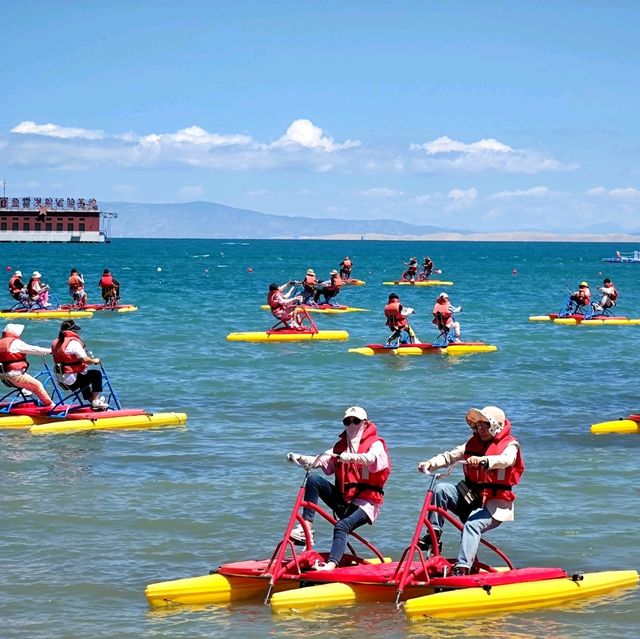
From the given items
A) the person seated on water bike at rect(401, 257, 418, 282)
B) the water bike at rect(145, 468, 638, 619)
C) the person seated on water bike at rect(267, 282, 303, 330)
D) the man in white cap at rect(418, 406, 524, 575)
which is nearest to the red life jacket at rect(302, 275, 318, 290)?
the person seated on water bike at rect(267, 282, 303, 330)

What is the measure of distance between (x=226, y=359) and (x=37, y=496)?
1868 cm

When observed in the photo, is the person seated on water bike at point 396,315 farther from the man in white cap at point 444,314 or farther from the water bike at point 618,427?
the water bike at point 618,427

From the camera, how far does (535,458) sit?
21156 mm

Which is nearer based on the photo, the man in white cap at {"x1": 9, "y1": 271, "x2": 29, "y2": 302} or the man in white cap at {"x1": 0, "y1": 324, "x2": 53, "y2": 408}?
the man in white cap at {"x1": 0, "y1": 324, "x2": 53, "y2": 408}

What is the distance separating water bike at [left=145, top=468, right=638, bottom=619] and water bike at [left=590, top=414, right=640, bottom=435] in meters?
10.5

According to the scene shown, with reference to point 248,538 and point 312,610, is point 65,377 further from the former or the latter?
point 312,610

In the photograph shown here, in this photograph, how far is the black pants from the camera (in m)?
23.0

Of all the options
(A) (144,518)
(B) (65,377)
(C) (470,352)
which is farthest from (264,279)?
(A) (144,518)

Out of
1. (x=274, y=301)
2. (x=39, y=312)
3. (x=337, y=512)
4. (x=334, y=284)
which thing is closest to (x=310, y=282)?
(x=334, y=284)

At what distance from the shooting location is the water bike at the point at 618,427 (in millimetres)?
23609

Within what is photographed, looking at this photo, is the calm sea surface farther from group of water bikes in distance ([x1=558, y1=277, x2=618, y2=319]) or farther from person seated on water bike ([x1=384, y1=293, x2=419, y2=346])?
group of water bikes in distance ([x1=558, y1=277, x2=618, y2=319])

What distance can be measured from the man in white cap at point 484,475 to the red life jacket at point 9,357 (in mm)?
11638

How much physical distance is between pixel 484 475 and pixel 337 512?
5.32 ft

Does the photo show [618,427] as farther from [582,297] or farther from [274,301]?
[582,297]
